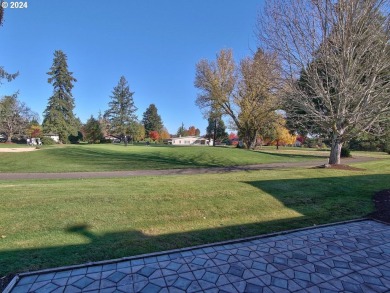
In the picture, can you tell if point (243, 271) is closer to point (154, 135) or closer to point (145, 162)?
point (145, 162)

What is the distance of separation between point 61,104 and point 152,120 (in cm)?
3782

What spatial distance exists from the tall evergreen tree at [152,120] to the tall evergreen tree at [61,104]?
34489mm

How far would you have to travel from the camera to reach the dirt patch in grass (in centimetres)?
631

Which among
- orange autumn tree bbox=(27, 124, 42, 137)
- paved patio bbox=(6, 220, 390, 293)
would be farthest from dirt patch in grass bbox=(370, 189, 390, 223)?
orange autumn tree bbox=(27, 124, 42, 137)

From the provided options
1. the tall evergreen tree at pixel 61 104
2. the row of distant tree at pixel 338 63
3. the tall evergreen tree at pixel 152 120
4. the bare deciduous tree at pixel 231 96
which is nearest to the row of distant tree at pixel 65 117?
the tall evergreen tree at pixel 61 104

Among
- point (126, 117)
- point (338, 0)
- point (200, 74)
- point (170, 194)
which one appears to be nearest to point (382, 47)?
point (338, 0)

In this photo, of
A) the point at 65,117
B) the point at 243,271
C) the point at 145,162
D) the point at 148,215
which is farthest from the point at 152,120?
the point at 243,271

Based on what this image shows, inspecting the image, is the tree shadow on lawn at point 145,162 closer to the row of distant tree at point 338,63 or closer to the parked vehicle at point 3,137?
the row of distant tree at point 338,63

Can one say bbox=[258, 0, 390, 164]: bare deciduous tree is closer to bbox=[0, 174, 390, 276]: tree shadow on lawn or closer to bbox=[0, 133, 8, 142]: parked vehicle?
bbox=[0, 174, 390, 276]: tree shadow on lawn

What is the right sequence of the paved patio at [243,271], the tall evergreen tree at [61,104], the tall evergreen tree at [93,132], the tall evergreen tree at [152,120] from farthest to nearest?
the tall evergreen tree at [152,120], the tall evergreen tree at [93,132], the tall evergreen tree at [61,104], the paved patio at [243,271]

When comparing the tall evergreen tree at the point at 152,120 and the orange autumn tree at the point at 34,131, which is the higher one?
the tall evergreen tree at the point at 152,120

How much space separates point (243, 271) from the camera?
355 centimetres

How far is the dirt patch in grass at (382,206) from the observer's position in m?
6.31

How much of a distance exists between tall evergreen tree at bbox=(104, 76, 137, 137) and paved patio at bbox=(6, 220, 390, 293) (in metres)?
64.4
